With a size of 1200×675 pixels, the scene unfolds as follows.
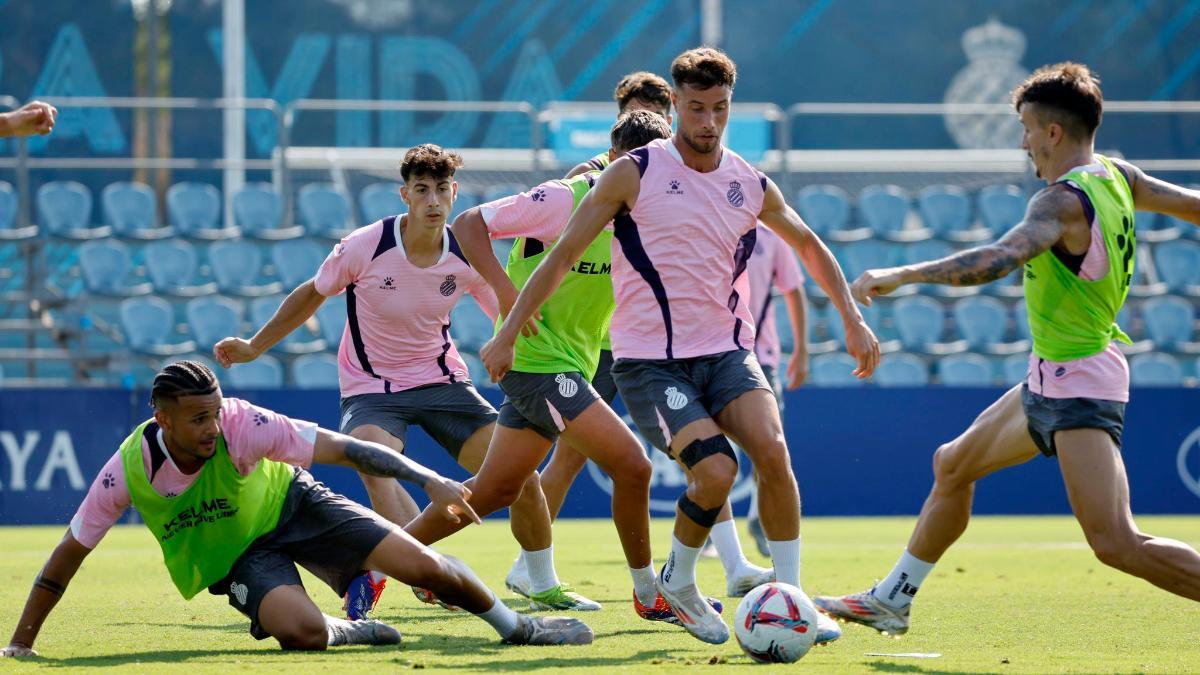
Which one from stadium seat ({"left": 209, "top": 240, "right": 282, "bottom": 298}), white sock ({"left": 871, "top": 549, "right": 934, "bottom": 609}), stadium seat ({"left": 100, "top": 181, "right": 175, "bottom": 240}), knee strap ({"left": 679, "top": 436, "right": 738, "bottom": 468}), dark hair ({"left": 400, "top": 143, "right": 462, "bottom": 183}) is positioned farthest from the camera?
stadium seat ({"left": 100, "top": 181, "right": 175, "bottom": 240})

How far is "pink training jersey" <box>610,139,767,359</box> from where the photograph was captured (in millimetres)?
6805

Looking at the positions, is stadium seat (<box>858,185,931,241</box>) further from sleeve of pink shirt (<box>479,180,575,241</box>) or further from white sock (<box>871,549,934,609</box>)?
white sock (<box>871,549,934,609</box>)

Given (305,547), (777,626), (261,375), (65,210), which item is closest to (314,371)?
(261,375)

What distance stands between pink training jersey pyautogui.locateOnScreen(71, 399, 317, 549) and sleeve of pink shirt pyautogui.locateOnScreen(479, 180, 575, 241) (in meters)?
1.52

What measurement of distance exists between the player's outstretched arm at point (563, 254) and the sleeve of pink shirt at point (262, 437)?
2.68 feet

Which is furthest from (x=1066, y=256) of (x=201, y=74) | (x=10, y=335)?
(x=201, y=74)

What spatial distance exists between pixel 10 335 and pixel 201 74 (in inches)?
312

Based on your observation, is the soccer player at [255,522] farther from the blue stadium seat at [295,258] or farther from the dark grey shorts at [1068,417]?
the blue stadium seat at [295,258]

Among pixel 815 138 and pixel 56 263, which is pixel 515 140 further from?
pixel 56 263

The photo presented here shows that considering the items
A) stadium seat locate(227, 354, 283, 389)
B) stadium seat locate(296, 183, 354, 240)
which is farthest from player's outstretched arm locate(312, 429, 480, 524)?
stadium seat locate(296, 183, 354, 240)

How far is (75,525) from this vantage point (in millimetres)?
6398

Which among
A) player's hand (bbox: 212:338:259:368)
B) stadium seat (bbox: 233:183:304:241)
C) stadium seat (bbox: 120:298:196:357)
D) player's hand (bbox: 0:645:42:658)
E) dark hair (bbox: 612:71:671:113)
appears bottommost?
player's hand (bbox: 0:645:42:658)

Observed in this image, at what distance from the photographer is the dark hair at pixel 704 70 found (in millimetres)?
6637

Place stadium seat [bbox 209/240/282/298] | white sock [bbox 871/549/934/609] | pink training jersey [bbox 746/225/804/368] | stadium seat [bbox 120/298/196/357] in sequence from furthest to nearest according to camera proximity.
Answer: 1. stadium seat [bbox 209/240/282/298]
2. stadium seat [bbox 120/298/196/357]
3. pink training jersey [bbox 746/225/804/368]
4. white sock [bbox 871/549/934/609]
